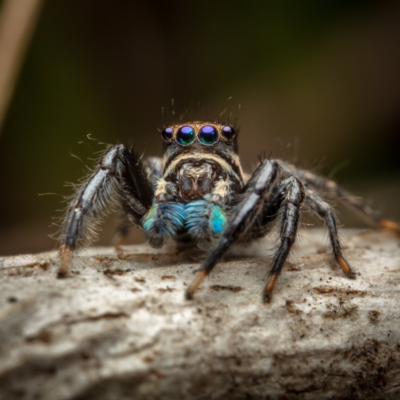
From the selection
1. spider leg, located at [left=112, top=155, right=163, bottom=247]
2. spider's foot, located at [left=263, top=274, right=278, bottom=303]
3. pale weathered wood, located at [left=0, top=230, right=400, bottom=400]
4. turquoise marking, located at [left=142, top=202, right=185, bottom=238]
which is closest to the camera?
pale weathered wood, located at [left=0, top=230, right=400, bottom=400]

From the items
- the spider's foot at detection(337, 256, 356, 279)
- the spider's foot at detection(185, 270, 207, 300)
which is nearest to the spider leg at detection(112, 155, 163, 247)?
the spider's foot at detection(185, 270, 207, 300)

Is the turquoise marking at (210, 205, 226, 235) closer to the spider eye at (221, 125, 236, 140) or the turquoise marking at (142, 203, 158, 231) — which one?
the turquoise marking at (142, 203, 158, 231)

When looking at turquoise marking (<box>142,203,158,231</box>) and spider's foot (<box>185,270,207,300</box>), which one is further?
turquoise marking (<box>142,203,158,231</box>)

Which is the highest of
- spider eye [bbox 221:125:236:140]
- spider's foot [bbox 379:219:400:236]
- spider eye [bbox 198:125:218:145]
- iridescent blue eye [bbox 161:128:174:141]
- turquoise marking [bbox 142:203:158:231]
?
spider eye [bbox 221:125:236:140]

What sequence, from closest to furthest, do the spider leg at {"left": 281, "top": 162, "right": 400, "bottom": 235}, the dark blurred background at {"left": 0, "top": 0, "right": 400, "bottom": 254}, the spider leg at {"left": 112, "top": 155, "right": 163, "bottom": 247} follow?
Answer: the spider leg at {"left": 112, "top": 155, "right": 163, "bottom": 247}, the spider leg at {"left": 281, "top": 162, "right": 400, "bottom": 235}, the dark blurred background at {"left": 0, "top": 0, "right": 400, "bottom": 254}

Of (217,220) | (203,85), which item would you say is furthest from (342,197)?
(203,85)

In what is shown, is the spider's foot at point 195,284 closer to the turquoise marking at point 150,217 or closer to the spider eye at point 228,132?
the turquoise marking at point 150,217

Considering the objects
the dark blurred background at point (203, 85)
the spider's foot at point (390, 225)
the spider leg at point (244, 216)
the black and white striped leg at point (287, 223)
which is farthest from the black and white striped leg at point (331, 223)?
the dark blurred background at point (203, 85)

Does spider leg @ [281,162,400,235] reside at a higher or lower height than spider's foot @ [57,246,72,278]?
higher
